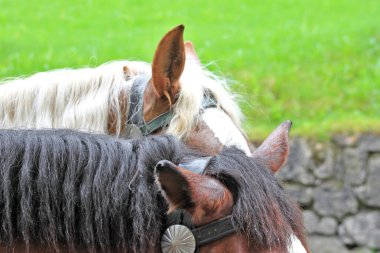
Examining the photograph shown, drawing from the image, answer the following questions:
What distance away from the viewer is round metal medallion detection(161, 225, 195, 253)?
1908 millimetres

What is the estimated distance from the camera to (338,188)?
7.87 m

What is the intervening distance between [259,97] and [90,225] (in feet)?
23.7

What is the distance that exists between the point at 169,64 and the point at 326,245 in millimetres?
5284

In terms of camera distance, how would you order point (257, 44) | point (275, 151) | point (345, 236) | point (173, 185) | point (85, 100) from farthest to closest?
1. point (257, 44)
2. point (345, 236)
3. point (85, 100)
4. point (275, 151)
5. point (173, 185)

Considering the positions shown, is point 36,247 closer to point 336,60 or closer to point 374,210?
point 374,210

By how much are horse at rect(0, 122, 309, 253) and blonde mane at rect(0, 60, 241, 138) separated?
1.16 meters

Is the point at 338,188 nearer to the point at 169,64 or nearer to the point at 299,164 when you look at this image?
the point at 299,164

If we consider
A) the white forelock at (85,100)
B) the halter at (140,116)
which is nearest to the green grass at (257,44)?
the white forelock at (85,100)

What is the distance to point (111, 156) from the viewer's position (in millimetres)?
2008

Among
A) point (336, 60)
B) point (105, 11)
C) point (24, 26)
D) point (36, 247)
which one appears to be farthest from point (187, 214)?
point (105, 11)

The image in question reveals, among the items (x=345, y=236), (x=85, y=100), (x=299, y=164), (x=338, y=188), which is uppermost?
(x=85, y=100)

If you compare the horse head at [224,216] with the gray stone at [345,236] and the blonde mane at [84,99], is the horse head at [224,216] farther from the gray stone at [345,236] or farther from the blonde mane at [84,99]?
the gray stone at [345,236]

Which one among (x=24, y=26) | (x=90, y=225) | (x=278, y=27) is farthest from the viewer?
(x=278, y=27)

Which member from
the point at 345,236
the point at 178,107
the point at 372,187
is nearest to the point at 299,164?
the point at 372,187
